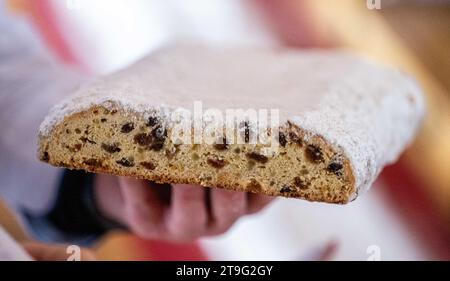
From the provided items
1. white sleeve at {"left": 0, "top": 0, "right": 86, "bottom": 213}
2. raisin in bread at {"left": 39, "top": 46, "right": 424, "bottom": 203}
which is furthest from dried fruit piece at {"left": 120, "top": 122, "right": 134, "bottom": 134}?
white sleeve at {"left": 0, "top": 0, "right": 86, "bottom": 213}

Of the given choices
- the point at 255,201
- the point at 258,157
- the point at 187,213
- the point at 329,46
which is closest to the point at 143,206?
the point at 187,213

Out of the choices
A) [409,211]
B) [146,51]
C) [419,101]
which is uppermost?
[146,51]

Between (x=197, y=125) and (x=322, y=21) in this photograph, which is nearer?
(x=197, y=125)

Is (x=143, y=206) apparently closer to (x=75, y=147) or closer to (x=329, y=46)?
(x=75, y=147)

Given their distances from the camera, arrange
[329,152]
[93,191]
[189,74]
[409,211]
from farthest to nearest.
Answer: [409,211] → [93,191] → [189,74] → [329,152]

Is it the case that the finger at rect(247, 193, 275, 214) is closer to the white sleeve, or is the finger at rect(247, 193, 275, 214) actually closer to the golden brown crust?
the golden brown crust

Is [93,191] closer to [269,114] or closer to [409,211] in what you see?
[269,114]

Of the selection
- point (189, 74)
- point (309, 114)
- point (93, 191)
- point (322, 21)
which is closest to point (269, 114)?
point (309, 114)
